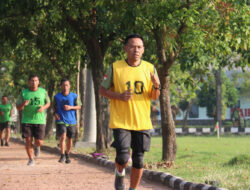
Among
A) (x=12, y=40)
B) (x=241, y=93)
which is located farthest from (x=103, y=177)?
(x=241, y=93)

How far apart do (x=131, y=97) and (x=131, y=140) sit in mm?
644

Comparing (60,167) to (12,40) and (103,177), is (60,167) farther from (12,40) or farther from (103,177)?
(12,40)

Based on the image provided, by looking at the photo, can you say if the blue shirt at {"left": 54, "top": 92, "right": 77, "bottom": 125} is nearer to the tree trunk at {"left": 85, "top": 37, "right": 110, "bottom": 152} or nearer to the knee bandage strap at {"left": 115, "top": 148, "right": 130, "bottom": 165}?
the tree trunk at {"left": 85, "top": 37, "right": 110, "bottom": 152}

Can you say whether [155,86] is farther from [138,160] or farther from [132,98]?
[138,160]

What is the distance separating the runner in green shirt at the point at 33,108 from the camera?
11039 mm

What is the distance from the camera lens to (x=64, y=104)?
39.0ft

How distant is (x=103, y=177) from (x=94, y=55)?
5.56m

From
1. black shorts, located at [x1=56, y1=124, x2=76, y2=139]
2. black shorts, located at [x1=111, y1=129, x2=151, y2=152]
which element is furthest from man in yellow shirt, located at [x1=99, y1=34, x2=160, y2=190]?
black shorts, located at [x1=56, y1=124, x2=76, y2=139]

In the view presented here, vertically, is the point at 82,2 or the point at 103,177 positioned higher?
the point at 82,2

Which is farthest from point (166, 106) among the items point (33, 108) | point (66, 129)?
point (33, 108)

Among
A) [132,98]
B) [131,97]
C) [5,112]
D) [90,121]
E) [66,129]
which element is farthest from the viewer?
[5,112]

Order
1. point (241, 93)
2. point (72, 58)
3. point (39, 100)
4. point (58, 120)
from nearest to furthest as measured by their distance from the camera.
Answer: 1. point (39, 100)
2. point (58, 120)
3. point (72, 58)
4. point (241, 93)

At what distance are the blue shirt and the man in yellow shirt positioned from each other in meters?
5.44

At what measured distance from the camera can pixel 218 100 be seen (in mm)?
41531
